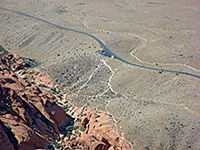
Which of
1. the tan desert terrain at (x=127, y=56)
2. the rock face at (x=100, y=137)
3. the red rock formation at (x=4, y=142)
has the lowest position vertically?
the tan desert terrain at (x=127, y=56)

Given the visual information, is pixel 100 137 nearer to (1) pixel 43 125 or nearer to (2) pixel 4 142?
(1) pixel 43 125

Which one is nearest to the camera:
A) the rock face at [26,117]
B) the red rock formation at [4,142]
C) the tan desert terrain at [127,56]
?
the red rock formation at [4,142]

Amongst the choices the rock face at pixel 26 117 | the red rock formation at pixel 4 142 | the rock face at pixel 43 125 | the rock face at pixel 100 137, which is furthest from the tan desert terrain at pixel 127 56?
the red rock formation at pixel 4 142

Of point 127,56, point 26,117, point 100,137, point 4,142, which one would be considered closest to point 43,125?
point 26,117

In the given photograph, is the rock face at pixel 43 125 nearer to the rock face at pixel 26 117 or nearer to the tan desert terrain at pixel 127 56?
the rock face at pixel 26 117

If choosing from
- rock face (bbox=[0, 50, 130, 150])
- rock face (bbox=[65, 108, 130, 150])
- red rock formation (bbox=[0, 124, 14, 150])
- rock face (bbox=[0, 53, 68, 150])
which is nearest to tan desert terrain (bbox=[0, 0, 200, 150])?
rock face (bbox=[65, 108, 130, 150])

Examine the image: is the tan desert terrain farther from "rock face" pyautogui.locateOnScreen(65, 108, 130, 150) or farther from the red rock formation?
the red rock formation

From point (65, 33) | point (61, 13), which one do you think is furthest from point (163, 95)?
point (61, 13)
